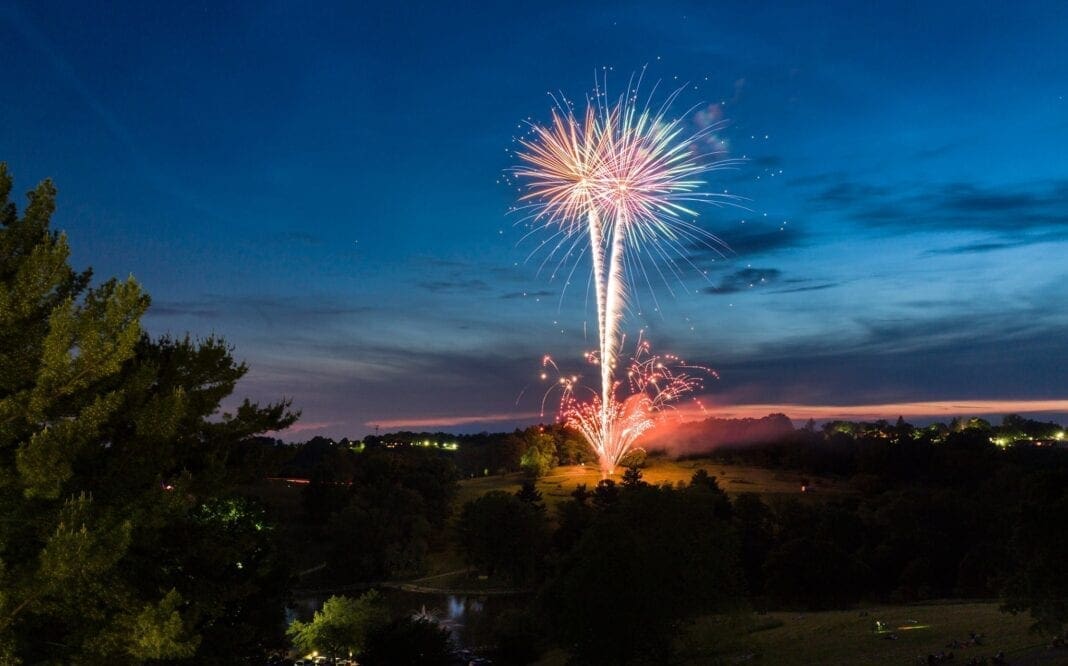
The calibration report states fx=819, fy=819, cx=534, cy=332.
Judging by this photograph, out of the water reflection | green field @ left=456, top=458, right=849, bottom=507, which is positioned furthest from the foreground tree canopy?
green field @ left=456, top=458, right=849, bottom=507

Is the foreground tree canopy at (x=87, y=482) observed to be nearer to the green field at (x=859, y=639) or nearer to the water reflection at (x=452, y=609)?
the green field at (x=859, y=639)

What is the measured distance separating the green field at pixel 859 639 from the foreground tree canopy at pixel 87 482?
67.9ft

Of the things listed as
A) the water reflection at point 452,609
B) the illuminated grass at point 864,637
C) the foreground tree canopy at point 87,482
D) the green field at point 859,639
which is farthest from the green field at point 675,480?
the foreground tree canopy at point 87,482

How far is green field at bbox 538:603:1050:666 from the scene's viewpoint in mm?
25828

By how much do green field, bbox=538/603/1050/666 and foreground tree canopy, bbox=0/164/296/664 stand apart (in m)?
20.7

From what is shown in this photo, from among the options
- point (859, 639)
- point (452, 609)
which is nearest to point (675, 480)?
point (452, 609)

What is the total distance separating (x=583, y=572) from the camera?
30.5 m

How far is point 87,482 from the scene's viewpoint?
1616cm

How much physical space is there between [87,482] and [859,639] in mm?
27243

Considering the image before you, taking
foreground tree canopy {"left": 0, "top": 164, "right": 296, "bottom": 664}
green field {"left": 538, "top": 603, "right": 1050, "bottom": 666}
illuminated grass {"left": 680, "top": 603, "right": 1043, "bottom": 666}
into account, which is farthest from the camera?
illuminated grass {"left": 680, "top": 603, "right": 1043, "bottom": 666}

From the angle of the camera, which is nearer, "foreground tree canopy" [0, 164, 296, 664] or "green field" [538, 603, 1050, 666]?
"foreground tree canopy" [0, 164, 296, 664]

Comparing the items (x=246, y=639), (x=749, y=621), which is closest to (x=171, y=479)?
(x=246, y=639)

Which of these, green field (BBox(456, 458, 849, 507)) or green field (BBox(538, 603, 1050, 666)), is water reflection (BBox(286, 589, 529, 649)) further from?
green field (BBox(456, 458, 849, 507))

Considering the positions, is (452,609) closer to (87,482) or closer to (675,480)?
(675,480)
